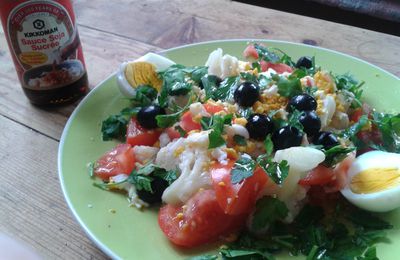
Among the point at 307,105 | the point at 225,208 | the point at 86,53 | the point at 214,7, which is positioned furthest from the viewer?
the point at 214,7

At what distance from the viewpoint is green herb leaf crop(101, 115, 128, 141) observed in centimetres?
159

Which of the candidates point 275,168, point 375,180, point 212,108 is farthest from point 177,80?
point 375,180

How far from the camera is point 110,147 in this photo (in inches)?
61.2

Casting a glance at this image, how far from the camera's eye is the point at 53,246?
4.43 feet

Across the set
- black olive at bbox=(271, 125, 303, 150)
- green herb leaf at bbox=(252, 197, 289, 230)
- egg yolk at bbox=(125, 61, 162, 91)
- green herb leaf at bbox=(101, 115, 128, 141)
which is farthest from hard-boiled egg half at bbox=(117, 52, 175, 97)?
green herb leaf at bbox=(252, 197, 289, 230)

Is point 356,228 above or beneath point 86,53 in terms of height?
above

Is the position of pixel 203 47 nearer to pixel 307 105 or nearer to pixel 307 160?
pixel 307 105

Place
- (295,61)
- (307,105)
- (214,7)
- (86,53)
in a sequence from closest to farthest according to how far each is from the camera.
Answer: (307,105) → (295,61) → (86,53) → (214,7)

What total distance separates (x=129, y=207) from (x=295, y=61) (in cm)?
97

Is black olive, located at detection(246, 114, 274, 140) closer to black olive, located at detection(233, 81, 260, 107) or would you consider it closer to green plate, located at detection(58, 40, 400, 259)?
black olive, located at detection(233, 81, 260, 107)

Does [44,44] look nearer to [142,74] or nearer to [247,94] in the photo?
[142,74]

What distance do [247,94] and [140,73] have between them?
511mm

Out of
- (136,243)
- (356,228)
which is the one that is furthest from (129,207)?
(356,228)

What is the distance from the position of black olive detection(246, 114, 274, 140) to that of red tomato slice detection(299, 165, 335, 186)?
174 millimetres
